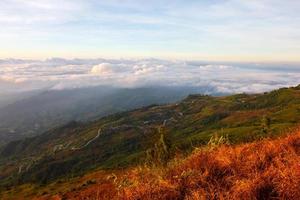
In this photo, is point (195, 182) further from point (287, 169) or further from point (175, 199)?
point (287, 169)

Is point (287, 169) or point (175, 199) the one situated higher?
point (287, 169)

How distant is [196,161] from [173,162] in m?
1.36

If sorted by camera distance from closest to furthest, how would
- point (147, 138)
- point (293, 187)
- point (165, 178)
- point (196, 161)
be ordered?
point (293, 187), point (165, 178), point (196, 161), point (147, 138)

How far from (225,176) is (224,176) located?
0.19ft

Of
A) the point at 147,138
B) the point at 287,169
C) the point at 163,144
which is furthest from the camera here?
the point at 147,138

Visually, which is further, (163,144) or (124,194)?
(163,144)

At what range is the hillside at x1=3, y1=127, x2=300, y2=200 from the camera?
36.0 ft

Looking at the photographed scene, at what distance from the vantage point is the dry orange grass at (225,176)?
432 inches

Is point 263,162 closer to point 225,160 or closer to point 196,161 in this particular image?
point 225,160

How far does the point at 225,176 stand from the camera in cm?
1244

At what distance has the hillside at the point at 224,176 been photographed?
36.0 ft

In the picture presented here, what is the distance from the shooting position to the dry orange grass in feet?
36.0

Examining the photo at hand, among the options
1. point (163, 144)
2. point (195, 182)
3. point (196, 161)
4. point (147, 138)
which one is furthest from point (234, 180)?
point (147, 138)

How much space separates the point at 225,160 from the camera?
13328 millimetres
